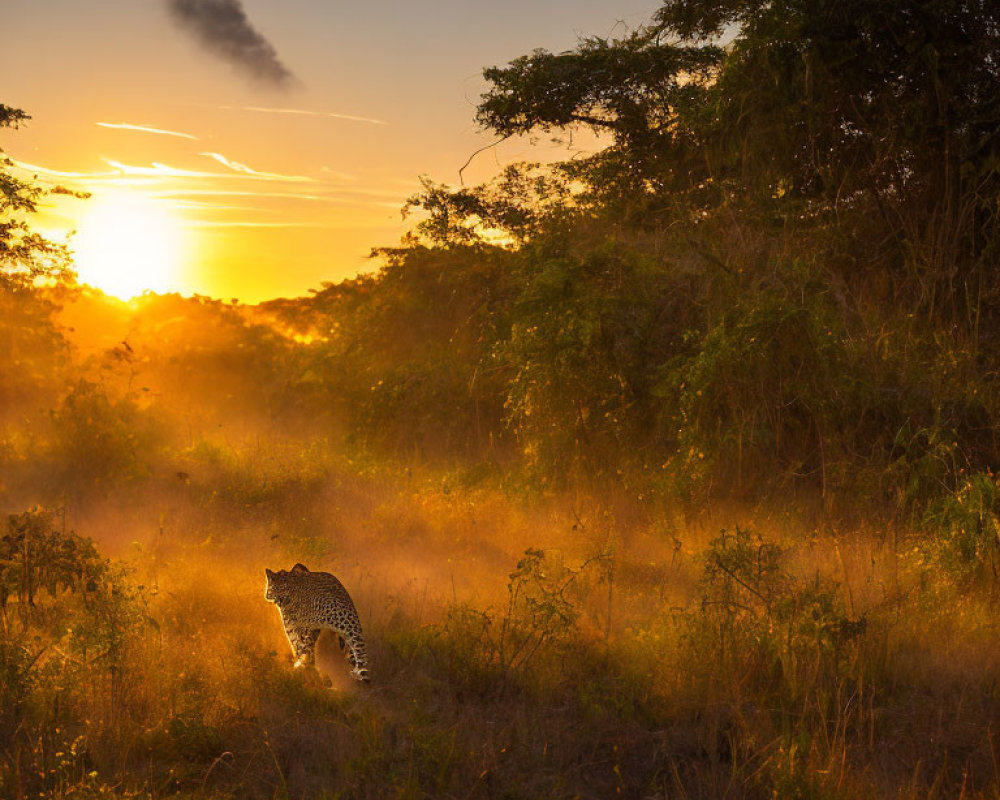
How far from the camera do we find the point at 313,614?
5867 millimetres

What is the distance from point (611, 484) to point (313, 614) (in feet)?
16.5

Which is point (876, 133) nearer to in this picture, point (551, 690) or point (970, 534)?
point (970, 534)

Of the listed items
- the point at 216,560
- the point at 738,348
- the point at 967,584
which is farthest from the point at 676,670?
the point at 216,560

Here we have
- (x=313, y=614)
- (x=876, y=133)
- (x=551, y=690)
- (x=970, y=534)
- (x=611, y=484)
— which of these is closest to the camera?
(x=551, y=690)

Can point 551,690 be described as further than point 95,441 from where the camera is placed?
No

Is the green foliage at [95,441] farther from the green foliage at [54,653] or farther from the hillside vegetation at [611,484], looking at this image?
the green foliage at [54,653]

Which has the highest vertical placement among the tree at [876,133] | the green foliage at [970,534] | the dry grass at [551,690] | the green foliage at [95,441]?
the tree at [876,133]

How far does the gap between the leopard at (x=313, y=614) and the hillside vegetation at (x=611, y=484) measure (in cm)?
27

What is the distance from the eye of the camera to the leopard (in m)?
5.72

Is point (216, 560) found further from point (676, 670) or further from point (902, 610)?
point (902, 610)

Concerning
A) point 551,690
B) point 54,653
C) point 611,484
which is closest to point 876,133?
point 611,484

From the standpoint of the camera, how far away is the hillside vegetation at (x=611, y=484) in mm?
4762

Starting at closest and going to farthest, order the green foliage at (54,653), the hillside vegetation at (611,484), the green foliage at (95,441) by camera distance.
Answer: the green foliage at (54,653) < the hillside vegetation at (611,484) < the green foliage at (95,441)

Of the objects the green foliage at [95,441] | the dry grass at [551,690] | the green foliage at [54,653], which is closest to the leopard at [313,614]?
the dry grass at [551,690]
